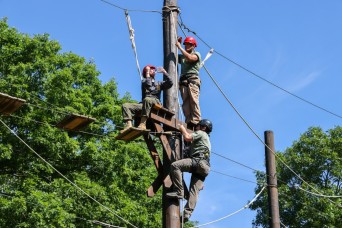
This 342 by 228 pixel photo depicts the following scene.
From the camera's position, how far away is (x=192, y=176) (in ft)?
32.6

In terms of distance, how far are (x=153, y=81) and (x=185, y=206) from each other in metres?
2.05

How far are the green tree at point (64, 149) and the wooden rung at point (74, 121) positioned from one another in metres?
9.25

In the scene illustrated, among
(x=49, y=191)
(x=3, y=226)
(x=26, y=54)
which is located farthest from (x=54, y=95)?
(x=3, y=226)

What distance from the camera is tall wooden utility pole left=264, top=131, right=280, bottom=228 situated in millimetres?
14961

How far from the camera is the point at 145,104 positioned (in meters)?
9.97

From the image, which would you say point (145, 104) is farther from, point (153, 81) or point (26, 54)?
Answer: point (26, 54)

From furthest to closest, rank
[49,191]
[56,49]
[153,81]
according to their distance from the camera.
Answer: [56,49] → [49,191] → [153,81]

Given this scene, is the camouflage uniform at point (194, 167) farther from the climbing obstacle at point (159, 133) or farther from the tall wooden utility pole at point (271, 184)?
the tall wooden utility pole at point (271, 184)

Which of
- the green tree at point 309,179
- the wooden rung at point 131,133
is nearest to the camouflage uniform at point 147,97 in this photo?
the wooden rung at point 131,133

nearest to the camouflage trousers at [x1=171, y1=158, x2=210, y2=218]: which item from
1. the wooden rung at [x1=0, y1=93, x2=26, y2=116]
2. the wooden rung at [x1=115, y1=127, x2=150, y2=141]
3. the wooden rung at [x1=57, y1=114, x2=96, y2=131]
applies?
the wooden rung at [x1=115, y1=127, x2=150, y2=141]

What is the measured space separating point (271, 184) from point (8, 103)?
24.3 feet

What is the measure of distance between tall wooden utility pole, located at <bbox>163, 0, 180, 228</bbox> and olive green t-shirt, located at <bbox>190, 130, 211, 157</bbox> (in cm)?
24

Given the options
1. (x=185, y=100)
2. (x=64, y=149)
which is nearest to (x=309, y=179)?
(x=64, y=149)

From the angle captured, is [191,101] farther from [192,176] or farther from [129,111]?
[192,176]
